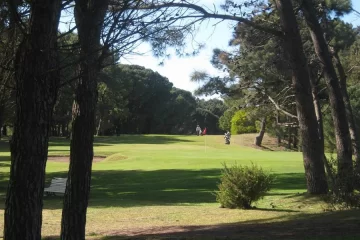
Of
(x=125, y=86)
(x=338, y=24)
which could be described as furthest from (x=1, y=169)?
(x=125, y=86)

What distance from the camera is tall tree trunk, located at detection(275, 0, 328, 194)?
1422 centimetres

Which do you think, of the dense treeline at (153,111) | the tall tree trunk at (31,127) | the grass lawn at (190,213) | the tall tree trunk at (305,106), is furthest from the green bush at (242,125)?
the tall tree trunk at (31,127)

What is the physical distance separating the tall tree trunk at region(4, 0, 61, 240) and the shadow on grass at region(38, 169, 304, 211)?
1113 centimetres

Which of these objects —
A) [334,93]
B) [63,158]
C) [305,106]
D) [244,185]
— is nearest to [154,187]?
[244,185]

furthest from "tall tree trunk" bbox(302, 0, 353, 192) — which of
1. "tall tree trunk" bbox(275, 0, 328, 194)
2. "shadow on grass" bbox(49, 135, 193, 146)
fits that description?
"shadow on grass" bbox(49, 135, 193, 146)

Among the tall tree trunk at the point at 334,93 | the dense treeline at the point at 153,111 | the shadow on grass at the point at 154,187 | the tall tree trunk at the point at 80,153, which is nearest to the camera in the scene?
the tall tree trunk at the point at 80,153

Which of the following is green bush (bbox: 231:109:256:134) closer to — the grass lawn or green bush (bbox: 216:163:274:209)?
the grass lawn

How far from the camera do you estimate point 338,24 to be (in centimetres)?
2534

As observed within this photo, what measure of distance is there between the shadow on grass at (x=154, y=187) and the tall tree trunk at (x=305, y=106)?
469 cm

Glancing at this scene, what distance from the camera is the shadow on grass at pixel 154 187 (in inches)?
705

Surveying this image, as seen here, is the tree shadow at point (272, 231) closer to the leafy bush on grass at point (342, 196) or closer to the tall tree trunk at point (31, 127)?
the leafy bush on grass at point (342, 196)

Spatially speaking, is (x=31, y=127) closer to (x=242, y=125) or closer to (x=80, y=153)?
(x=80, y=153)

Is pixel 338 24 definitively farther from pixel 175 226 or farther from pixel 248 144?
pixel 248 144

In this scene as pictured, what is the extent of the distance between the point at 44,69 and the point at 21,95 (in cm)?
35
